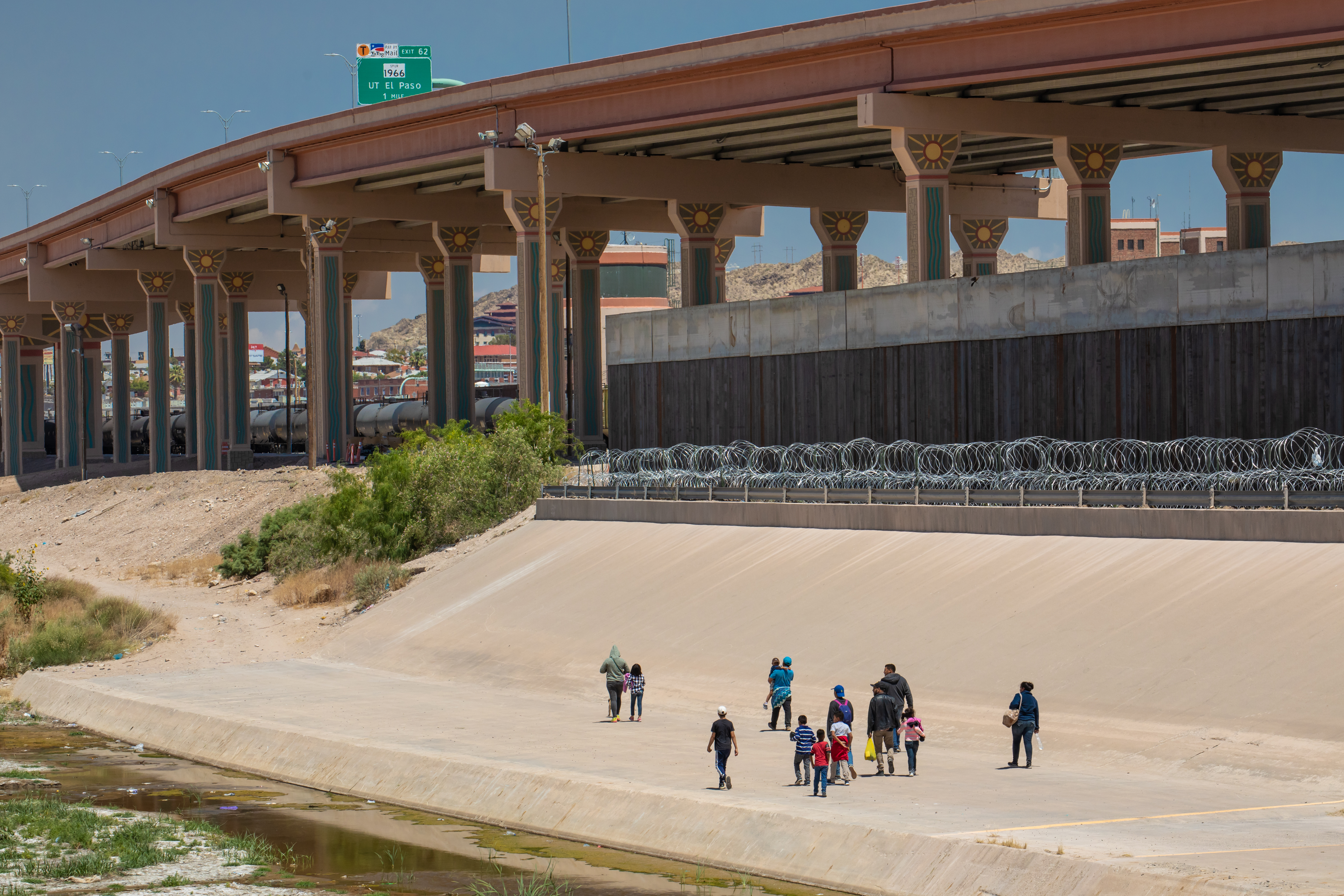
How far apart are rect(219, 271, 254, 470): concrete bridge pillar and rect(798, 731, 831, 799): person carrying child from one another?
58037mm

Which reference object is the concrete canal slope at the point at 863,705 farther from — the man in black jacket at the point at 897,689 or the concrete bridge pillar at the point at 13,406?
the concrete bridge pillar at the point at 13,406

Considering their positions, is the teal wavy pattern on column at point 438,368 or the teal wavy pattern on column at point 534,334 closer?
the teal wavy pattern on column at point 534,334

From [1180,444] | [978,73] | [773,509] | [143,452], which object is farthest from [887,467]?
[143,452]

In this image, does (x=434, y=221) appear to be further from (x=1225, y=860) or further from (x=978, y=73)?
(x=1225, y=860)

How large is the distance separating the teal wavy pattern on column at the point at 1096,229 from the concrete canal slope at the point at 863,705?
58.0 feet

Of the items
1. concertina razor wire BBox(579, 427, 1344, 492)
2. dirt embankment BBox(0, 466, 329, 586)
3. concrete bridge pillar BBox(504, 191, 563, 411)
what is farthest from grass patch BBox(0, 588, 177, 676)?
concrete bridge pillar BBox(504, 191, 563, 411)

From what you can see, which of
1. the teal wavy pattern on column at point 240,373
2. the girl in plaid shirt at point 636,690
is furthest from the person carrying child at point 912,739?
the teal wavy pattern on column at point 240,373

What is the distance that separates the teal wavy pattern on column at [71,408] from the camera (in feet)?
315

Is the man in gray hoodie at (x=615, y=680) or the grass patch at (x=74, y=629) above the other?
the man in gray hoodie at (x=615, y=680)

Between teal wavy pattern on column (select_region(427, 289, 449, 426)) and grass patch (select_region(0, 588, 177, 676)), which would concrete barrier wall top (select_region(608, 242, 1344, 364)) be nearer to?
grass patch (select_region(0, 588, 177, 676))

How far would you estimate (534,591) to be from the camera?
36969 millimetres

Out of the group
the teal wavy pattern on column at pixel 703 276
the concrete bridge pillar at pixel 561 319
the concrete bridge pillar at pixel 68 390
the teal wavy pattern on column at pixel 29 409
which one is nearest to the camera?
the concrete bridge pillar at pixel 561 319

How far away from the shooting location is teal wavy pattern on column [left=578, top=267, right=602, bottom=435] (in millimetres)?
66562

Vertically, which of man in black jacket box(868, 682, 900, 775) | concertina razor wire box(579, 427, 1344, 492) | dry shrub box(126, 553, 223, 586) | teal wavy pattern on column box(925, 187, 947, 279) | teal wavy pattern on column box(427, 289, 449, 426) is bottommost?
dry shrub box(126, 553, 223, 586)
